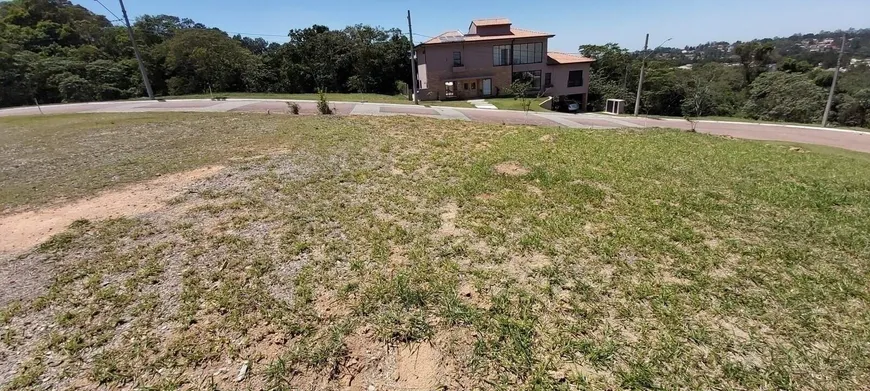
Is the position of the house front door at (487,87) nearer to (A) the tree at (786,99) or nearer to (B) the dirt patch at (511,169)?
(B) the dirt patch at (511,169)

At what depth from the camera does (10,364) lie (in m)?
2.75

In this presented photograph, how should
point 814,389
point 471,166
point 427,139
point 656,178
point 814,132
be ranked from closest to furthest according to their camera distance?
point 814,389
point 656,178
point 471,166
point 427,139
point 814,132

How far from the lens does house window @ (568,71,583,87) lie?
1371 inches

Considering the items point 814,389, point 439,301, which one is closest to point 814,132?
point 814,389

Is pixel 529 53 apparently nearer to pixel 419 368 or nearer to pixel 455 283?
pixel 455 283

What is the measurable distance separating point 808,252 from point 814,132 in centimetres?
2098

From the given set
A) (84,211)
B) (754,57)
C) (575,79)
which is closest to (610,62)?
(575,79)

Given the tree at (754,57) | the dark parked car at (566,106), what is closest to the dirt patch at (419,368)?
the dark parked car at (566,106)

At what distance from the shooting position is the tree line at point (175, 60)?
3192 cm

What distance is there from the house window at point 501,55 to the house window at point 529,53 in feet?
2.17

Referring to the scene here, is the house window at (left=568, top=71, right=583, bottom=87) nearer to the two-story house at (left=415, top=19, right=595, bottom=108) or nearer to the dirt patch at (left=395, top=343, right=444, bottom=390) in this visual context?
the two-story house at (left=415, top=19, right=595, bottom=108)

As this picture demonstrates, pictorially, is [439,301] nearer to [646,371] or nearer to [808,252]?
[646,371]

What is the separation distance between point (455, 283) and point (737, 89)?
204 feet

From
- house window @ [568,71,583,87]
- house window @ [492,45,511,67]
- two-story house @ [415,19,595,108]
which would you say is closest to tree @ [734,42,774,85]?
house window @ [568,71,583,87]
